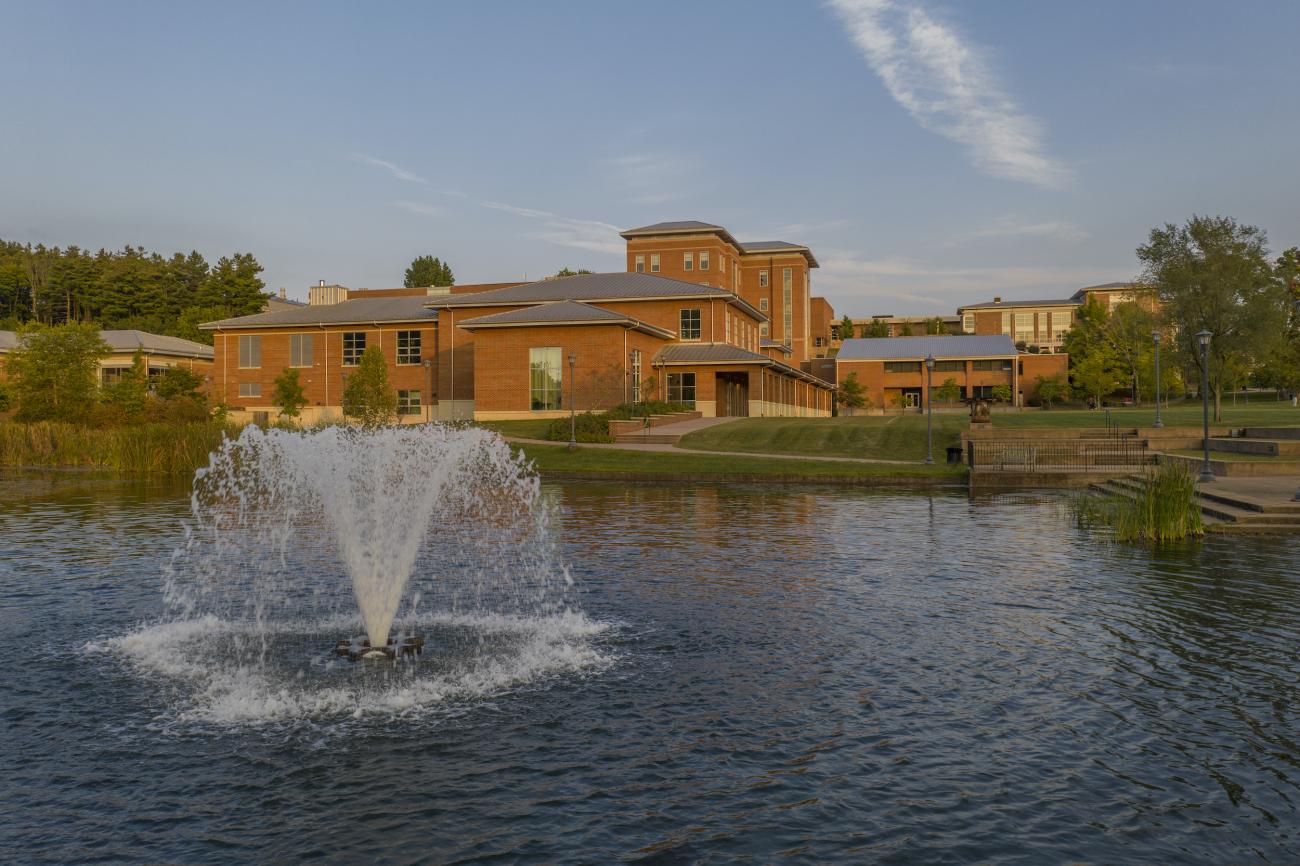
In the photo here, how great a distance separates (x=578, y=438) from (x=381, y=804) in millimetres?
38348

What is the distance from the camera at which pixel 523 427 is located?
2021 inches

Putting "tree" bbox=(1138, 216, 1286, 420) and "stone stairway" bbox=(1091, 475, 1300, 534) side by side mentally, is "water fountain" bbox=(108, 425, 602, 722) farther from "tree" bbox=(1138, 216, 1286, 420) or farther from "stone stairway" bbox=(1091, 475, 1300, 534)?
"tree" bbox=(1138, 216, 1286, 420)

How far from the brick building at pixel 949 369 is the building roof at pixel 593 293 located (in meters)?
40.9

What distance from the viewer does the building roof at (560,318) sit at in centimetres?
5481

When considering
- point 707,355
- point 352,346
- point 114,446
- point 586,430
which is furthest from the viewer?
point 352,346

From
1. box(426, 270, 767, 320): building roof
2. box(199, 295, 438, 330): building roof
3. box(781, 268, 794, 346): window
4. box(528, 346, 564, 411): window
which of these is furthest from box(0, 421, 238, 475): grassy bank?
box(781, 268, 794, 346): window

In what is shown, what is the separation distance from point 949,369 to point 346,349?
67.2 meters

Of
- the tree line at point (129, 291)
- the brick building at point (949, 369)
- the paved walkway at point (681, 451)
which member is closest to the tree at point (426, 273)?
the tree line at point (129, 291)

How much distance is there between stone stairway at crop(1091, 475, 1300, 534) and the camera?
19672mm

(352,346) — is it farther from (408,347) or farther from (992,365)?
(992,365)

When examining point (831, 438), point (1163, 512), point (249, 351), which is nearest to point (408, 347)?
point (249, 351)

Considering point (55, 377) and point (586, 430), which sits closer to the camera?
point (586, 430)

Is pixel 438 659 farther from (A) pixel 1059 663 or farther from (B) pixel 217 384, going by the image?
(B) pixel 217 384

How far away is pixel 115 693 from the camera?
879cm
